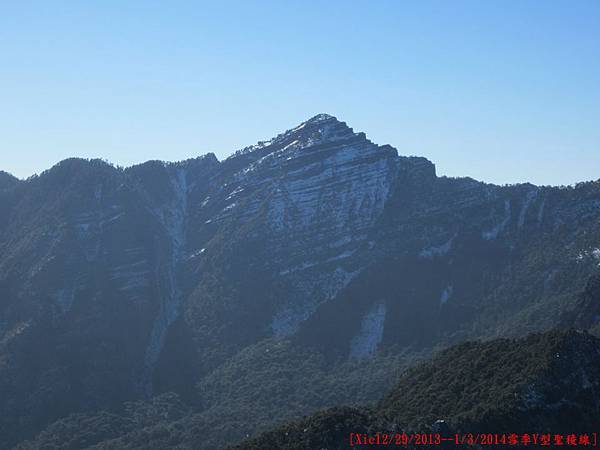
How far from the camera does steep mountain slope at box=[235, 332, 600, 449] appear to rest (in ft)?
415

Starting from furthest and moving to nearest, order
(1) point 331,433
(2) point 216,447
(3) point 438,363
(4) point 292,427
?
(2) point 216,447
(3) point 438,363
(4) point 292,427
(1) point 331,433

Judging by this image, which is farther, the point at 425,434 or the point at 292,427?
the point at 292,427

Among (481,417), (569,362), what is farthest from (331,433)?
(569,362)

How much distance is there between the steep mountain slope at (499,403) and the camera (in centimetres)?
12644

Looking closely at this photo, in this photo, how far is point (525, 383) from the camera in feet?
433

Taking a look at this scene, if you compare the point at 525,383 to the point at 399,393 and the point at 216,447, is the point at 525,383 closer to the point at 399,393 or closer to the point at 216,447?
the point at 399,393

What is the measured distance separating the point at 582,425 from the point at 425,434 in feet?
74.4

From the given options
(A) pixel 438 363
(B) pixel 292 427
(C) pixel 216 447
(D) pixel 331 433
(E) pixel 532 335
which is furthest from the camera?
(C) pixel 216 447

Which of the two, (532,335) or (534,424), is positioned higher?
(532,335)

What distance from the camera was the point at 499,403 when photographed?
129250 mm

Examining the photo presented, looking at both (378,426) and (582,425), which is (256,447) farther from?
(582,425)

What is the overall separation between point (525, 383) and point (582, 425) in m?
9.52

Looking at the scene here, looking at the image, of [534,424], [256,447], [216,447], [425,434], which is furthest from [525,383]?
[216,447]

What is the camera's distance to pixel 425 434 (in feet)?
409
